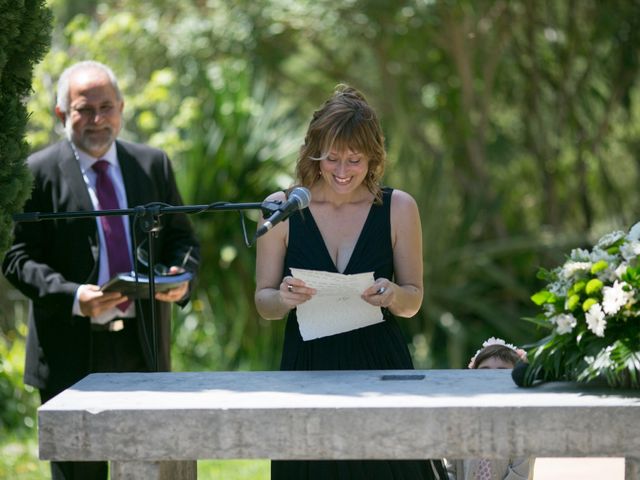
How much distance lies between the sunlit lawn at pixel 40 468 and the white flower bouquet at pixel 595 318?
145 inches

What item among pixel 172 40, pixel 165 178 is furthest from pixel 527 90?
pixel 165 178

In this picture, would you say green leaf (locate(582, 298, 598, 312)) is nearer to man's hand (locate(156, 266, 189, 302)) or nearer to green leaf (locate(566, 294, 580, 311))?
green leaf (locate(566, 294, 580, 311))

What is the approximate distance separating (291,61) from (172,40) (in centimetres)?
227

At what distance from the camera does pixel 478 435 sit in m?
3.42

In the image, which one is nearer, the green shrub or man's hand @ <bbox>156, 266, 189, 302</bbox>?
man's hand @ <bbox>156, 266, 189, 302</bbox>

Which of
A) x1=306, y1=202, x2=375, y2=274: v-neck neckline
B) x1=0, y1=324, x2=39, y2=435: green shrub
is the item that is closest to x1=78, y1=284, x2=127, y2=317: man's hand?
x1=306, y1=202, x2=375, y2=274: v-neck neckline

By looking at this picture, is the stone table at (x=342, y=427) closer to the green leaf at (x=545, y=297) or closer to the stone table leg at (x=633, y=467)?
the stone table leg at (x=633, y=467)

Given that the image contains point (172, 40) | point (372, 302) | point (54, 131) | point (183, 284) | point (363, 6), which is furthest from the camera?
point (172, 40)

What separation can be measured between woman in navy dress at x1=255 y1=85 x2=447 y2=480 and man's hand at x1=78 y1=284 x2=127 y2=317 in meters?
0.83

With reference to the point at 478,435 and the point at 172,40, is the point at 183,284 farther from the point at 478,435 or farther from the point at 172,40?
the point at 172,40

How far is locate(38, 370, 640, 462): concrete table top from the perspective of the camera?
11.1 feet

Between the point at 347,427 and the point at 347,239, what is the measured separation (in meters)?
1.22

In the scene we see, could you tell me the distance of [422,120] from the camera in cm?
1205

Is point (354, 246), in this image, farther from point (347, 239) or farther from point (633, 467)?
point (633, 467)
